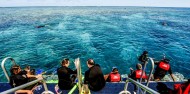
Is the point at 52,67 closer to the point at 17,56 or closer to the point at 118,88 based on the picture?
the point at 17,56

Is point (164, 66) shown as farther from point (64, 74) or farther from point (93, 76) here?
point (64, 74)

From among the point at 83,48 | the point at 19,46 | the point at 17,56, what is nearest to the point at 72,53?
the point at 83,48

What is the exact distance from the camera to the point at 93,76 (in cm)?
580

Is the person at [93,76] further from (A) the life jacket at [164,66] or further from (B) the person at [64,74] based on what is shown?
(A) the life jacket at [164,66]

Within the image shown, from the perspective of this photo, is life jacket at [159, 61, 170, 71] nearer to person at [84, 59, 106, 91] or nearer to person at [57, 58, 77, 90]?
person at [84, 59, 106, 91]

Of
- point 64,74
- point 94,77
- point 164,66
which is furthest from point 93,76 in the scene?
point 164,66

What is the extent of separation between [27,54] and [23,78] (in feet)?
55.8

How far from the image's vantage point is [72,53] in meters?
22.2

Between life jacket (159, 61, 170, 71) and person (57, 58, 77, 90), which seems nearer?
person (57, 58, 77, 90)

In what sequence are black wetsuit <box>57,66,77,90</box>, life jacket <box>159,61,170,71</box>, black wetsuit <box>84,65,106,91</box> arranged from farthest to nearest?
life jacket <box>159,61,170,71</box> < black wetsuit <box>57,66,77,90</box> < black wetsuit <box>84,65,106,91</box>

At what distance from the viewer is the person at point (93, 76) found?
227 inches

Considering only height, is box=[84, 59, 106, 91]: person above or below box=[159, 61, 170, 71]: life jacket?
above

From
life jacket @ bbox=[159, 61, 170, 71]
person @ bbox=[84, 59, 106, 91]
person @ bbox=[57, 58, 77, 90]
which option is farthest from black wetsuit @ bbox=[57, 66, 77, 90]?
life jacket @ bbox=[159, 61, 170, 71]

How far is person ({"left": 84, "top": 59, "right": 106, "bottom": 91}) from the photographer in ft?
18.9
